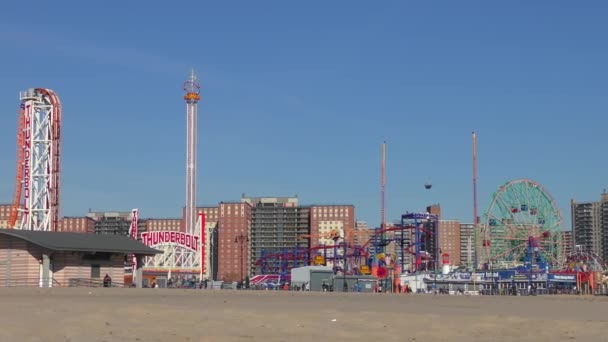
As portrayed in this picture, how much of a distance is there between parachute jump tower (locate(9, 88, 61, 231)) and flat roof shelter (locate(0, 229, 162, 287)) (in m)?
43.7

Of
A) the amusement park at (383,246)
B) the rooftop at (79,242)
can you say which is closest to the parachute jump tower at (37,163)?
the amusement park at (383,246)

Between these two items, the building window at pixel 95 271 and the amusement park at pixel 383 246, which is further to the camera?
the amusement park at pixel 383 246

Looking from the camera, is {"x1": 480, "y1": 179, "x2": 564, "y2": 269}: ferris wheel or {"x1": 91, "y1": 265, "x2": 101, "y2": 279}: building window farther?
{"x1": 480, "y1": 179, "x2": 564, "y2": 269}: ferris wheel

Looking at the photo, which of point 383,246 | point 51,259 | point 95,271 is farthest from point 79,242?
point 383,246

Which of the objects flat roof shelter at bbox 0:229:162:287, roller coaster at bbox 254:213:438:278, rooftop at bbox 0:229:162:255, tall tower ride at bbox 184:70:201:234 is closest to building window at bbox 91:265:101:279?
flat roof shelter at bbox 0:229:162:287

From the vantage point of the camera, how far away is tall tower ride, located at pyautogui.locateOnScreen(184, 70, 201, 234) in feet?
545

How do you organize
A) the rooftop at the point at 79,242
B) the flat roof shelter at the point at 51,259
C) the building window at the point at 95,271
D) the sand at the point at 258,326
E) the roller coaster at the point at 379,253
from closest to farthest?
1. the sand at the point at 258,326
2. the flat roof shelter at the point at 51,259
3. the rooftop at the point at 79,242
4. the building window at the point at 95,271
5. the roller coaster at the point at 379,253

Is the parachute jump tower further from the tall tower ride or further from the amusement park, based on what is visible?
Answer: the tall tower ride

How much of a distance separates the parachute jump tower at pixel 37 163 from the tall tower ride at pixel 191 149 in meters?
66.7

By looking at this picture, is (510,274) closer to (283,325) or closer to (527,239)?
(527,239)

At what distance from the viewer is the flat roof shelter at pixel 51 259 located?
160 ft

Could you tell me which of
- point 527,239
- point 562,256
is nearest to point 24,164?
point 527,239

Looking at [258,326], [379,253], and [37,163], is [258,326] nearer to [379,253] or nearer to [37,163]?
[37,163]

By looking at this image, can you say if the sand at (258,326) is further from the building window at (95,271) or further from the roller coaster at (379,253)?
the roller coaster at (379,253)
